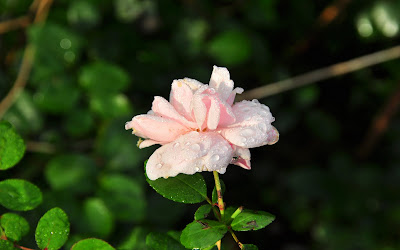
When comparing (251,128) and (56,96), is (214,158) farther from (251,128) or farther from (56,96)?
(56,96)

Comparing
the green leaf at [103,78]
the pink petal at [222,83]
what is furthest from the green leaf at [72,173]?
the pink petal at [222,83]

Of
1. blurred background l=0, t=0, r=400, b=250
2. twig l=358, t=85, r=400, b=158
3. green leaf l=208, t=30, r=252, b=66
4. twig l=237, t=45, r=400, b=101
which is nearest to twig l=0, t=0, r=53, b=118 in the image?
blurred background l=0, t=0, r=400, b=250

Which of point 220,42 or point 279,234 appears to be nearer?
point 220,42

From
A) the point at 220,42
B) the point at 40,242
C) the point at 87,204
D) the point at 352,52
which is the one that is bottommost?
the point at 40,242

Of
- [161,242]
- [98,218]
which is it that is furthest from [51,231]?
[98,218]

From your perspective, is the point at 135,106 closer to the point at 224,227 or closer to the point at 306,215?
the point at 306,215

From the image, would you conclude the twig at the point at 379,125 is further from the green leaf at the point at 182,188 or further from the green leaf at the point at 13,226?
the green leaf at the point at 13,226

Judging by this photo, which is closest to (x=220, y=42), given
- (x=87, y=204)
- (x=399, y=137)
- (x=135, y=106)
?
(x=135, y=106)
